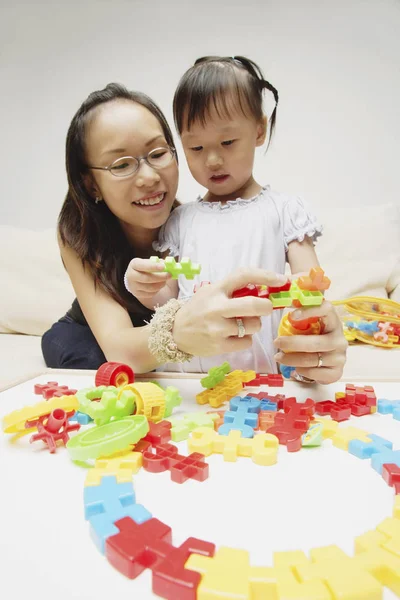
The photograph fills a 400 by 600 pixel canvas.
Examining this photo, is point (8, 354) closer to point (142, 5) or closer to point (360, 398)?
point (360, 398)

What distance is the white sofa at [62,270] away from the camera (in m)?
1.67

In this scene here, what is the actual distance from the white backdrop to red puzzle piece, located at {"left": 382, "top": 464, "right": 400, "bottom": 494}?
1514mm

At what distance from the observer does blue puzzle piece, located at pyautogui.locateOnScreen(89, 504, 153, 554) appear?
A: 1.29 feet

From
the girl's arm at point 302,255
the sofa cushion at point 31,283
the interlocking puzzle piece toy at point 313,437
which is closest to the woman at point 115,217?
the interlocking puzzle piece toy at point 313,437

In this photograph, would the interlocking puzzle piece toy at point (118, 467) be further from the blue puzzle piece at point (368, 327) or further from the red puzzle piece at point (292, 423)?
the blue puzzle piece at point (368, 327)

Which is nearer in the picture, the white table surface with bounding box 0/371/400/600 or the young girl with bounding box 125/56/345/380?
the white table surface with bounding box 0/371/400/600

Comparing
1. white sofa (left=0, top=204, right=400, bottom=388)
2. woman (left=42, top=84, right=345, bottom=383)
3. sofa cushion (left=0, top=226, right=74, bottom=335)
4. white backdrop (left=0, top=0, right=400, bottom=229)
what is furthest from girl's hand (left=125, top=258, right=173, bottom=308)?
white backdrop (left=0, top=0, right=400, bottom=229)

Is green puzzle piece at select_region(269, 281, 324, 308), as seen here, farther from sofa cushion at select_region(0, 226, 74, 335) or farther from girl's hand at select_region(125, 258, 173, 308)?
sofa cushion at select_region(0, 226, 74, 335)

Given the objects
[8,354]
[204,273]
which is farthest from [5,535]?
[8,354]

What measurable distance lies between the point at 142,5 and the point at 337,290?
5.05 feet

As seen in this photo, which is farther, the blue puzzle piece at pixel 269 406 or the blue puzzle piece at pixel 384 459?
the blue puzzle piece at pixel 269 406

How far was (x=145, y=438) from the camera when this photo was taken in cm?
61

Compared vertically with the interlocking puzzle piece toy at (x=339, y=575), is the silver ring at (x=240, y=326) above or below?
above

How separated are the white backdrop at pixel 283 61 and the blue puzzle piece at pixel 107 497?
1.63 metres
